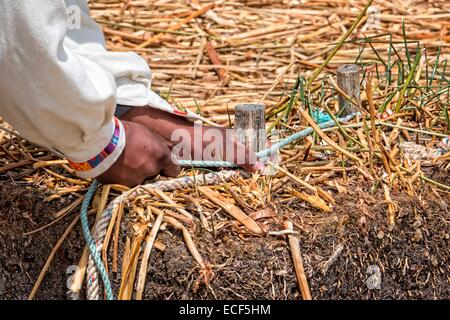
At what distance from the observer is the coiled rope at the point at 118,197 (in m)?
2.46

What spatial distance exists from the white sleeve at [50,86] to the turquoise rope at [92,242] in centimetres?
17

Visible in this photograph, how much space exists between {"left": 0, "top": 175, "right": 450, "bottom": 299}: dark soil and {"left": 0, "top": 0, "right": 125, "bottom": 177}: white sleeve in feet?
1.02

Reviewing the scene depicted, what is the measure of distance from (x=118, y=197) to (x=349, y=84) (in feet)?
2.64

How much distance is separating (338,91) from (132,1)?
144 centimetres

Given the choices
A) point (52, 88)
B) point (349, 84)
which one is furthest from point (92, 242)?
point (349, 84)

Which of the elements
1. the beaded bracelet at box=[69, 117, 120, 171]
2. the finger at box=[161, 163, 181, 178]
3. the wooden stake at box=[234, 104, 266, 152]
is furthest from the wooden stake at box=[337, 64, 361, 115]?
the beaded bracelet at box=[69, 117, 120, 171]

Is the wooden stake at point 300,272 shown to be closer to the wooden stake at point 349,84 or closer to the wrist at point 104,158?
the wrist at point 104,158

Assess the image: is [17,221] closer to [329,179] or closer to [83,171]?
[83,171]

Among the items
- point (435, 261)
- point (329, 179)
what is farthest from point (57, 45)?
point (435, 261)

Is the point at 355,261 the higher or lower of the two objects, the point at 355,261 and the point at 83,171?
the lower

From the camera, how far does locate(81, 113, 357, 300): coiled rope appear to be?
8.07ft

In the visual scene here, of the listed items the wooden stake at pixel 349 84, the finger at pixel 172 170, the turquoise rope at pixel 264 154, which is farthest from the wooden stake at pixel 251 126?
the wooden stake at pixel 349 84

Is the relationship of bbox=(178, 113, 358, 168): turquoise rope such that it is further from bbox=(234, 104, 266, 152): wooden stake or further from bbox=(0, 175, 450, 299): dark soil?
bbox=(0, 175, 450, 299): dark soil

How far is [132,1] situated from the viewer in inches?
165
